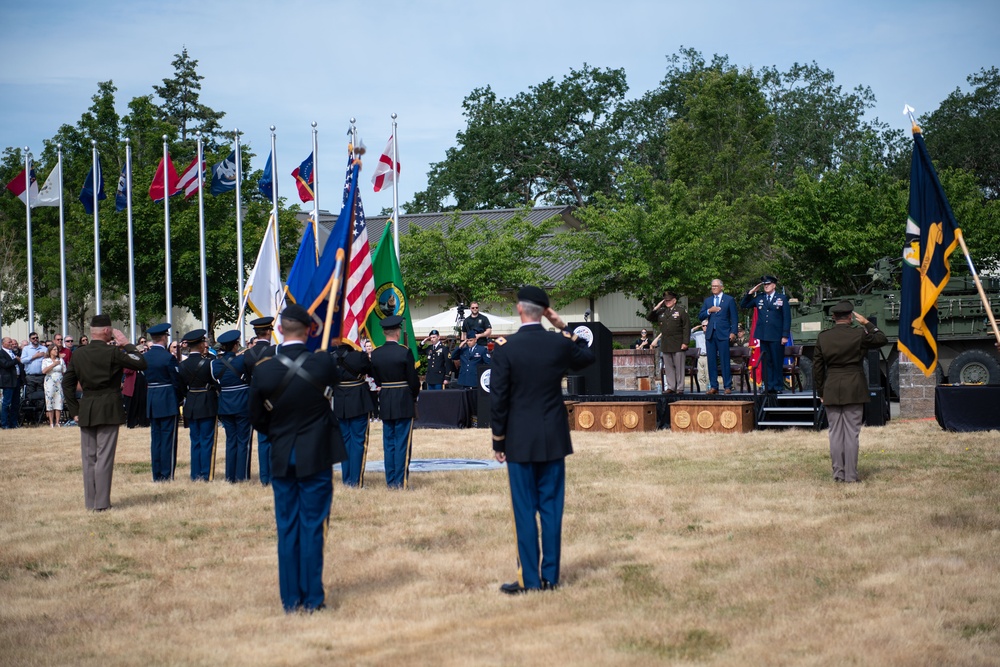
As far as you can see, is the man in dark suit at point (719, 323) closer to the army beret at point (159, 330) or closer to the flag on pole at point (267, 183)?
the army beret at point (159, 330)

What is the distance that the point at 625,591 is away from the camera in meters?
7.47

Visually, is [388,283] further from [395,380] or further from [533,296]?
[533,296]

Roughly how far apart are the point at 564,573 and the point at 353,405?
17.2 ft

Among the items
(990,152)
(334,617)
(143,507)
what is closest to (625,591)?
(334,617)

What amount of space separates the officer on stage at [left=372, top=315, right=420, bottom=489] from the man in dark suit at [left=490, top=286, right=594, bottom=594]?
502 cm

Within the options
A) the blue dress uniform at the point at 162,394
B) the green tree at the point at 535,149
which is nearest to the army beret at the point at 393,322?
the blue dress uniform at the point at 162,394

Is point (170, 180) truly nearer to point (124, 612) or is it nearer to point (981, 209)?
point (124, 612)

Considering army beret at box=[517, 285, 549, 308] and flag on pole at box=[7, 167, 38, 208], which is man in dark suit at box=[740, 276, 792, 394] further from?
flag on pole at box=[7, 167, 38, 208]

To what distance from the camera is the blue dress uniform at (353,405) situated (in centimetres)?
1253

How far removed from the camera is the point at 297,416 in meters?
7.27

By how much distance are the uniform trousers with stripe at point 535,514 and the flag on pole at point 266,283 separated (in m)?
10.6

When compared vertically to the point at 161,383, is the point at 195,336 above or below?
above

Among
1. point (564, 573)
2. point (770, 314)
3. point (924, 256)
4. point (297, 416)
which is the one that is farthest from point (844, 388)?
point (297, 416)

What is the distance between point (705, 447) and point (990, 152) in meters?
43.7
